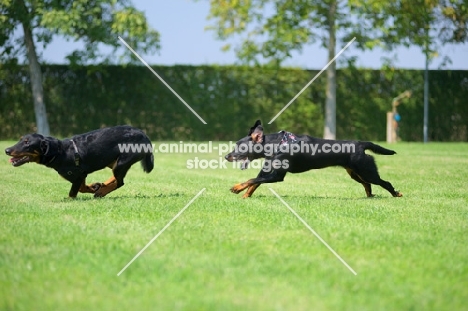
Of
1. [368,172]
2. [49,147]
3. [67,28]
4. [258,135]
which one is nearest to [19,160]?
[49,147]

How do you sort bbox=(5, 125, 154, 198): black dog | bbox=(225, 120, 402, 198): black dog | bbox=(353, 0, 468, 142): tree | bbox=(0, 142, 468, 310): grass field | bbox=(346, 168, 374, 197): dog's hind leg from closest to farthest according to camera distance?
bbox=(0, 142, 468, 310): grass field → bbox=(5, 125, 154, 198): black dog → bbox=(225, 120, 402, 198): black dog → bbox=(346, 168, 374, 197): dog's hind leg → bbox=(353, 0, 468, 142): tree

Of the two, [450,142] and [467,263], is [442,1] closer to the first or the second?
[450,142]

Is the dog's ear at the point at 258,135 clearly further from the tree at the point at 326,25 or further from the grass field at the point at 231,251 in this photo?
the tree at the point at 326,25

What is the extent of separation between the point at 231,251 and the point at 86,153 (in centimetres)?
329

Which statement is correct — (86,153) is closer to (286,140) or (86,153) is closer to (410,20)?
(286,140)

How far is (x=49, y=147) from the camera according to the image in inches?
285

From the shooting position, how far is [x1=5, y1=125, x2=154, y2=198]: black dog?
23.6 feet

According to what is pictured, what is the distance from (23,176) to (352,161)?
530 cm

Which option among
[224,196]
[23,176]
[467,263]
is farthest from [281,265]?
[23,176]

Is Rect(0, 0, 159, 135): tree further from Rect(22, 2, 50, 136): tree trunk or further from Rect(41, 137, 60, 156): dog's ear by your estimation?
Rect(41, 137, 60, 156): dog's ear

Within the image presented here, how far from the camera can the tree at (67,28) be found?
67.7ft

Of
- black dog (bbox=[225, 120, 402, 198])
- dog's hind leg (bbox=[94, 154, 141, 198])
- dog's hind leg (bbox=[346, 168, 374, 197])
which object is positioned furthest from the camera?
dog's hind leg (bbox=[346, 168, 374, 197])

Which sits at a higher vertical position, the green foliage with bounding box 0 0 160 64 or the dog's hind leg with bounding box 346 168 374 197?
the green foliage with bounding box 0 0 160 64

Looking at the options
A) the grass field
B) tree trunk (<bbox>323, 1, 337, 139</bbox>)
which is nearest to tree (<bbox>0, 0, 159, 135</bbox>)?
tree trunk (<bbox>323, 1, 337, 139</bbox>)
